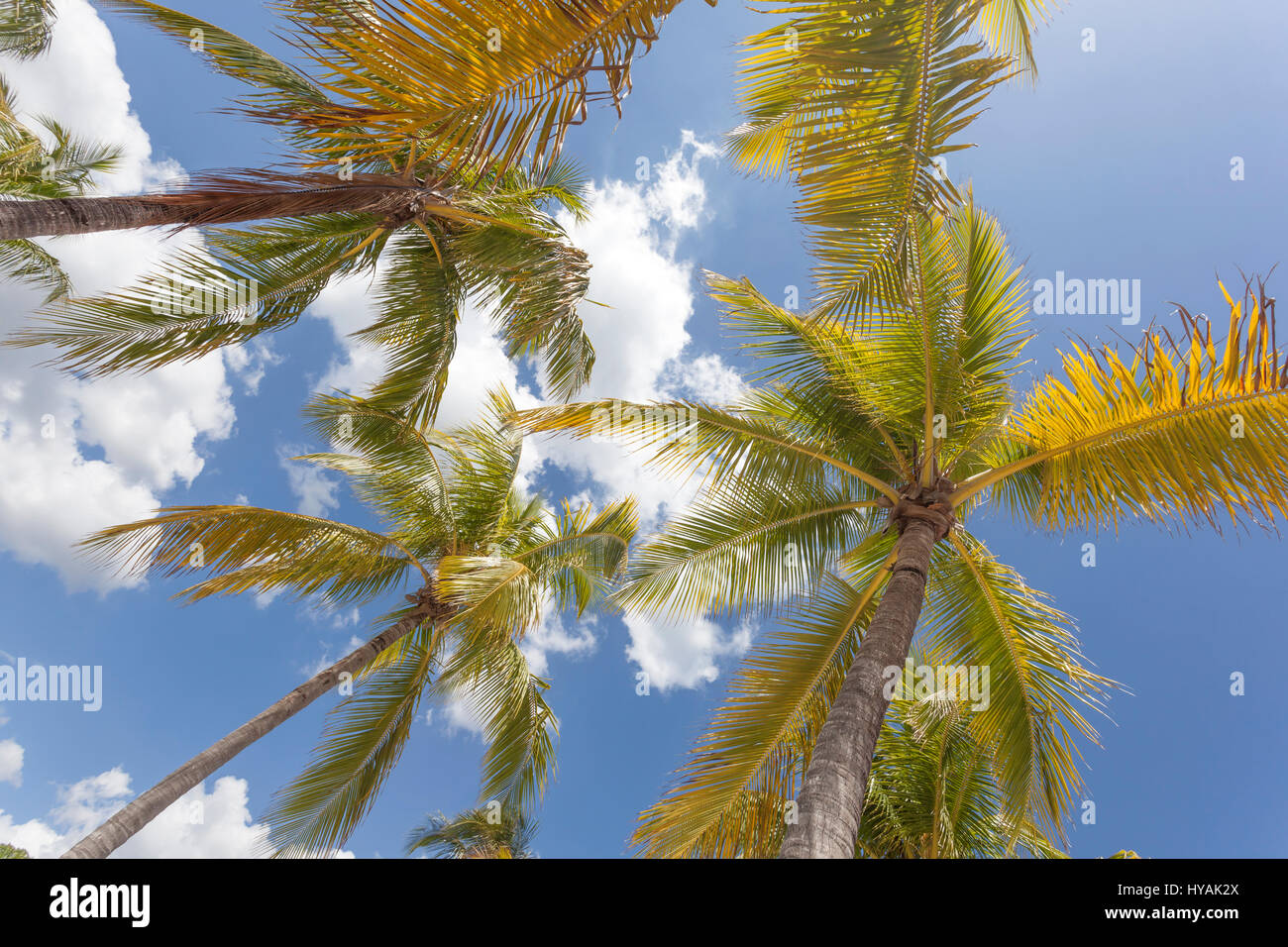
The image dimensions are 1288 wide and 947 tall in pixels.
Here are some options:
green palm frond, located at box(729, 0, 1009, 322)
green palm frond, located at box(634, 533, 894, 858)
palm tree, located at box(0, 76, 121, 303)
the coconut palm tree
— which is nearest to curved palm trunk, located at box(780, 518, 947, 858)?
the coconut palm tree

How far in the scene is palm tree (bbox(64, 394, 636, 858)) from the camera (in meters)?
7.16

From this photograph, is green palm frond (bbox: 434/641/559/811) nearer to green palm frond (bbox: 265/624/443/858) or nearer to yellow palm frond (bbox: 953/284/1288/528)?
green palm frond (bbox: 265/624/443/858)

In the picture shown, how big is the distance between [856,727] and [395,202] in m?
6.85

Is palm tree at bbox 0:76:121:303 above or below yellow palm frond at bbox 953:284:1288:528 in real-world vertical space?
above

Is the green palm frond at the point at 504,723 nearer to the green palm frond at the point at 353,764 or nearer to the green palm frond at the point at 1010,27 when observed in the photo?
the green palm frond at the point at 353,764

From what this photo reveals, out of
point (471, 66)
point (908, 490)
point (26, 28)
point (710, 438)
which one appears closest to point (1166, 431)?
point (908, 490)

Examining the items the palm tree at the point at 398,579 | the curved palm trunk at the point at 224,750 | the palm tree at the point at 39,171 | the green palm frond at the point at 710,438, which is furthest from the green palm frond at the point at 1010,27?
the palm tree at the point at 39,171

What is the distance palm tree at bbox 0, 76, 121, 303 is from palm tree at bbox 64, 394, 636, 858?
7000mm

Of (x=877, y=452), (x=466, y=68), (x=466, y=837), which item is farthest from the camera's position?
(x=466, y=837)

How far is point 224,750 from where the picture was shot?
25.8ft

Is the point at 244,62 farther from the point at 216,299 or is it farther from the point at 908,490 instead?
the point at 908,490

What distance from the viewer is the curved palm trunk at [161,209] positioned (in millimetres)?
4656

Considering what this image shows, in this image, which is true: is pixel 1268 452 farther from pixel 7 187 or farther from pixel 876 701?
pixel 7 187

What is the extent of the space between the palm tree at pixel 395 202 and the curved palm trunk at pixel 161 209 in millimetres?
15
